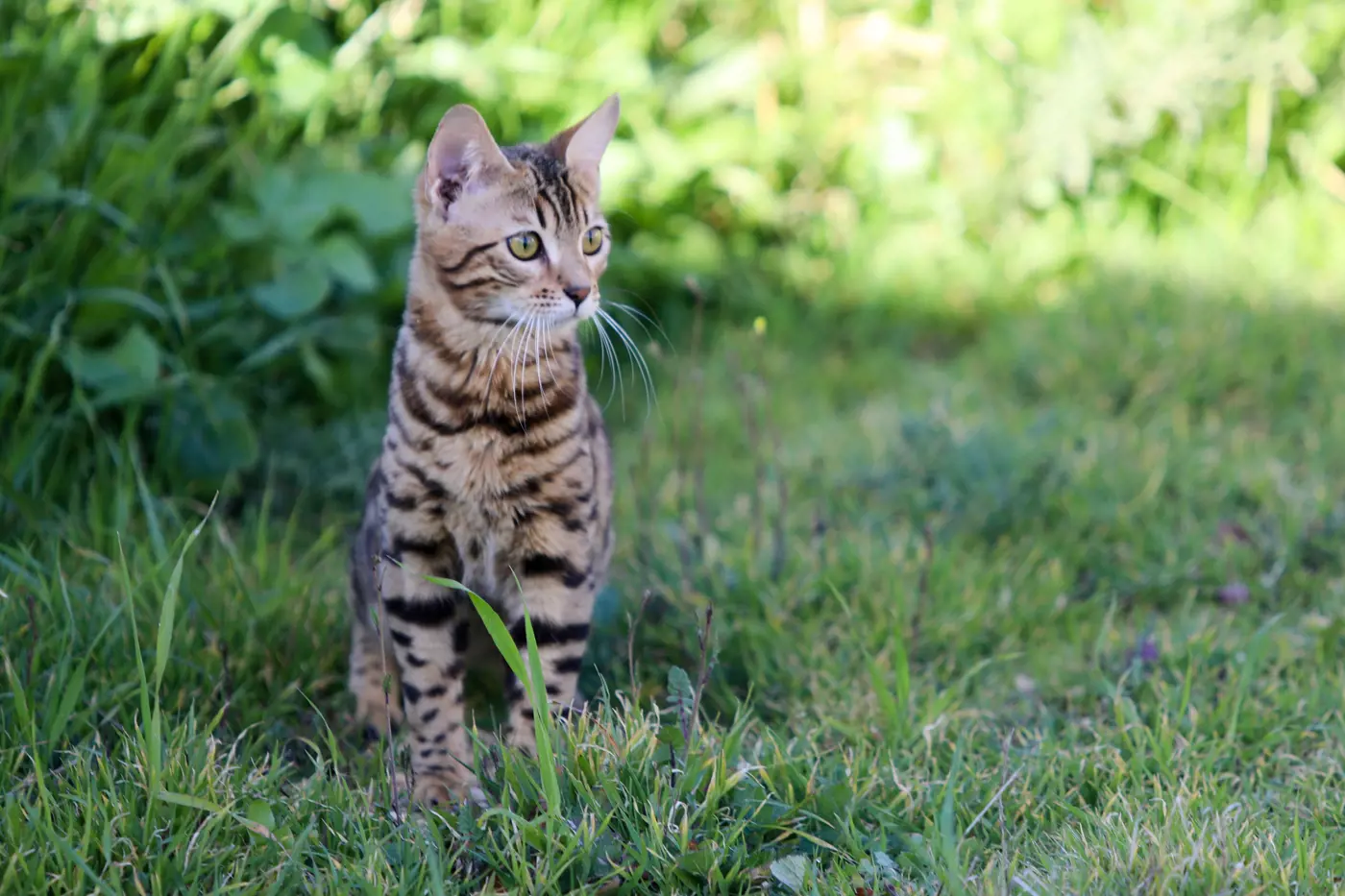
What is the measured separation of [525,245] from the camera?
7.77 ft

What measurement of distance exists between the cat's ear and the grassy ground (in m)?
0.88

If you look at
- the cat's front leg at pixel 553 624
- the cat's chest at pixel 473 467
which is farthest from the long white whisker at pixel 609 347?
the cat's front leg at pixel 553 624

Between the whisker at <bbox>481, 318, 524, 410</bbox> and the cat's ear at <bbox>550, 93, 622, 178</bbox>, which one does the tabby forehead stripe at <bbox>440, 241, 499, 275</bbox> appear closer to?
the whisker at <bbox>481, 318, 524, 410</bbox>

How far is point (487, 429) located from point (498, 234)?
38 centimetres

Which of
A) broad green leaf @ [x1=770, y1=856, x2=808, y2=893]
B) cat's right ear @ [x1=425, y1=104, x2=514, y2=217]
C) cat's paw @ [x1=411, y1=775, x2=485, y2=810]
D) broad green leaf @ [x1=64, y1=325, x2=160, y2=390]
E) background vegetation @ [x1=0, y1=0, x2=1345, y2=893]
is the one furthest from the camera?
broad green leaf @ [x1=64, y1=325, x2=160, y2=390]

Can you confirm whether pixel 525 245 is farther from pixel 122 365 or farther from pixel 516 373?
pixel 122 365

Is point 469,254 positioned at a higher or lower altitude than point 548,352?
higher

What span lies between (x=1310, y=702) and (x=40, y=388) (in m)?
3.20

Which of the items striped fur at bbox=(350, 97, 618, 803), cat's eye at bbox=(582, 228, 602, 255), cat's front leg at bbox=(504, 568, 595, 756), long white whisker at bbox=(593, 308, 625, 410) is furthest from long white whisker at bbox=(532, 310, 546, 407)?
cat's front leg at bbox=(504, 568, 595, 756)

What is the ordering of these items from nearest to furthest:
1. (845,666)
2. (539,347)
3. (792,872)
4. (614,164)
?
(792,872)
(539,347)
(845,666)
(614,164)

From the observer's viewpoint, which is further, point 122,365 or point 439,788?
point 122,365

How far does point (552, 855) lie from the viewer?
6.53 feet

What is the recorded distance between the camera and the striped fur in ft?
7.78

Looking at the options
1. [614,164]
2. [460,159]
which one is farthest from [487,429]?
[614,164]
